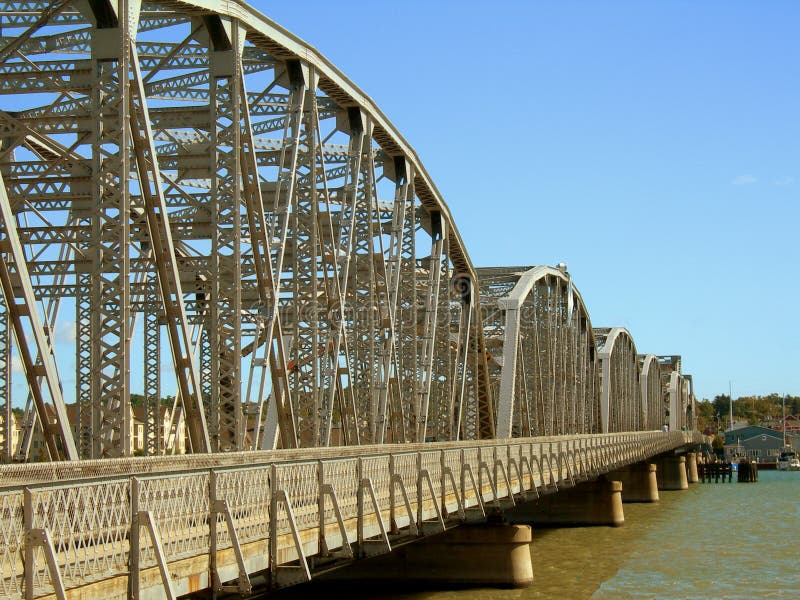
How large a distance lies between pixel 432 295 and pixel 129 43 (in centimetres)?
2123

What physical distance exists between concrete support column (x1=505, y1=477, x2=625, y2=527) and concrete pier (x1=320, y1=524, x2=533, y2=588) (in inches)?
827

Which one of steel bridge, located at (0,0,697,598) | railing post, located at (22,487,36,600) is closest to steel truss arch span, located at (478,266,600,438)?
steel bridge, located at (0,0,697,598)

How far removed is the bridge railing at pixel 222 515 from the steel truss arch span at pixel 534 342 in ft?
82.9

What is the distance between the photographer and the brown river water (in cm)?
3116

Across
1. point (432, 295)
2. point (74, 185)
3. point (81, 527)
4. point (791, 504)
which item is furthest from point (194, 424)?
point (791, 504)

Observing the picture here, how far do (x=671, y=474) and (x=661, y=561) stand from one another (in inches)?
2280

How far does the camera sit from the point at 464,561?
30797 millimetres

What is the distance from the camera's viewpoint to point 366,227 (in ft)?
106

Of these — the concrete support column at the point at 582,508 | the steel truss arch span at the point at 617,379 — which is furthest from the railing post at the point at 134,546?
the steel truss arch span at the point at 617,379

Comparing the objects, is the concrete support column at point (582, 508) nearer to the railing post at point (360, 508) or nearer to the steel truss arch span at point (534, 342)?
the steel truss arch span at point (534, 342)

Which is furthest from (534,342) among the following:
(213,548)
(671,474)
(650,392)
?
(650,392)

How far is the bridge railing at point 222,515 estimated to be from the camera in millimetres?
10031

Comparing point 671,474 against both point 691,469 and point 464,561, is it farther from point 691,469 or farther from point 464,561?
point 464,561

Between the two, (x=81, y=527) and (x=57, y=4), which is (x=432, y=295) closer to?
(x=57, y=4)
